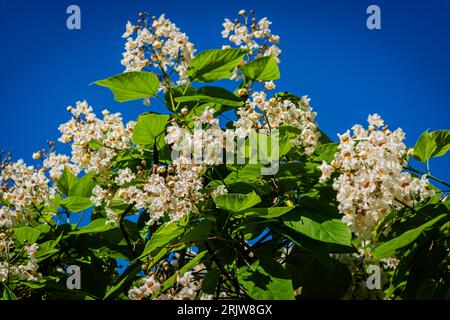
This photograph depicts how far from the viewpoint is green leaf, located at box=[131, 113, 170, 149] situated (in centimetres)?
230

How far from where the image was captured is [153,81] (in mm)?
2475

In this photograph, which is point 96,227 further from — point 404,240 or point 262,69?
point 404,240

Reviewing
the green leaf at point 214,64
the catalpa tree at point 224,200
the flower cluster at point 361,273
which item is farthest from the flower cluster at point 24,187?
the flower cluster at point 361,273

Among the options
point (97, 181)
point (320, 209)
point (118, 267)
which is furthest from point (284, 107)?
point (118, 267)

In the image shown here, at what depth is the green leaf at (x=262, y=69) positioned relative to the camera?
246 centimetres

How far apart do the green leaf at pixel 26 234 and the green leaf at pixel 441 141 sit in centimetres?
171

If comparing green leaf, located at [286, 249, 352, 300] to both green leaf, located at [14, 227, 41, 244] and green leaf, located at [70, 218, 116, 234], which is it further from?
green leaf, located at [14, 227, 41, 244]

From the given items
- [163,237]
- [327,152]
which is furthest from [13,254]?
[327,152]

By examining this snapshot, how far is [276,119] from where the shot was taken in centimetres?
229

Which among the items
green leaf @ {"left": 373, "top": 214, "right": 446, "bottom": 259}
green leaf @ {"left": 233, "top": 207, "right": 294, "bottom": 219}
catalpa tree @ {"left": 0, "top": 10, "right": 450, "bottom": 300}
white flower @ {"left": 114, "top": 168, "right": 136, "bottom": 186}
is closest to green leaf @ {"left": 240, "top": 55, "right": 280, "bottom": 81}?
catalpa tree @ {"left": 0, "top": 10, "right": 450, "bottom": 300}

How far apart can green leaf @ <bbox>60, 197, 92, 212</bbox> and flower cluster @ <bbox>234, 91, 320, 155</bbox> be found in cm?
84

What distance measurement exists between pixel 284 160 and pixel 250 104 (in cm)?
31

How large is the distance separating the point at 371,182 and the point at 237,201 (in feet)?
1.42
